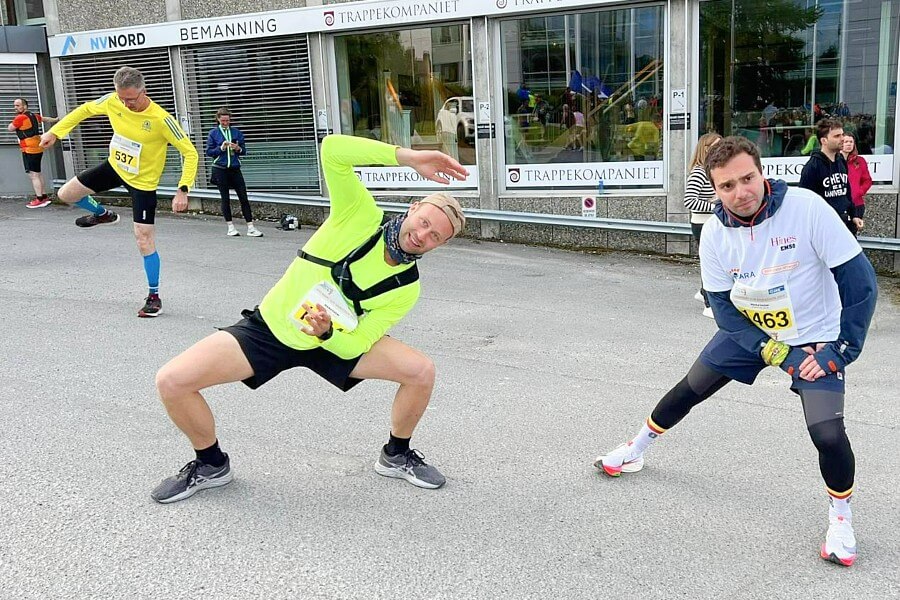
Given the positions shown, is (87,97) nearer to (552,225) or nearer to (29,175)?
(29,175)

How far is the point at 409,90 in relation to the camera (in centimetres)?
1398

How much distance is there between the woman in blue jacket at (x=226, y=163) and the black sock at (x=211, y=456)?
9314 millimetres

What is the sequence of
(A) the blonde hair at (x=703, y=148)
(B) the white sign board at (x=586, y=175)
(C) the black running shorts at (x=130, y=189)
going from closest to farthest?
(A) the blonde hair at (x=703, y=148) → (C) the black running shorts at (x=130, y=189) → (B) the white sign board at (x=586, y=175)

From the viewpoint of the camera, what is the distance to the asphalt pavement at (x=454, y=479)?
3.42 meters

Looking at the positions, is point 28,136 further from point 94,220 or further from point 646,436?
point 646,436

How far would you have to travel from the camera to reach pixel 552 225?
12.6 metres

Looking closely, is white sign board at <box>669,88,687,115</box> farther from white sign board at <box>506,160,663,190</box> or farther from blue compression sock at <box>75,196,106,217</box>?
blue compression sock at <box>75,196,106,217</box>

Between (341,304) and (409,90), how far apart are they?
421 inches

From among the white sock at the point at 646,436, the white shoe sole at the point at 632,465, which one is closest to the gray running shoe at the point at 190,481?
the white shoe sole at the point at 632,465

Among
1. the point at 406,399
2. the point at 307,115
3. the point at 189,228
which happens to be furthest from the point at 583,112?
the point at 406,399

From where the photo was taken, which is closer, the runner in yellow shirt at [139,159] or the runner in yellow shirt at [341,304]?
the runner in yellow shirt at [341,304]

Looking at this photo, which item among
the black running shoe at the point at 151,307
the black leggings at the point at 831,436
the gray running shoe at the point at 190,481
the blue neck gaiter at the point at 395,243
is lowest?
the gray running shoe at the point at 190,481

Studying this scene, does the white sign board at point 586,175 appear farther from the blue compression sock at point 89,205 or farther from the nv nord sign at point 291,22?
the blue compression sock at point 89,205

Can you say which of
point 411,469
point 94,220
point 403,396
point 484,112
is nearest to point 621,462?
point 411,469
